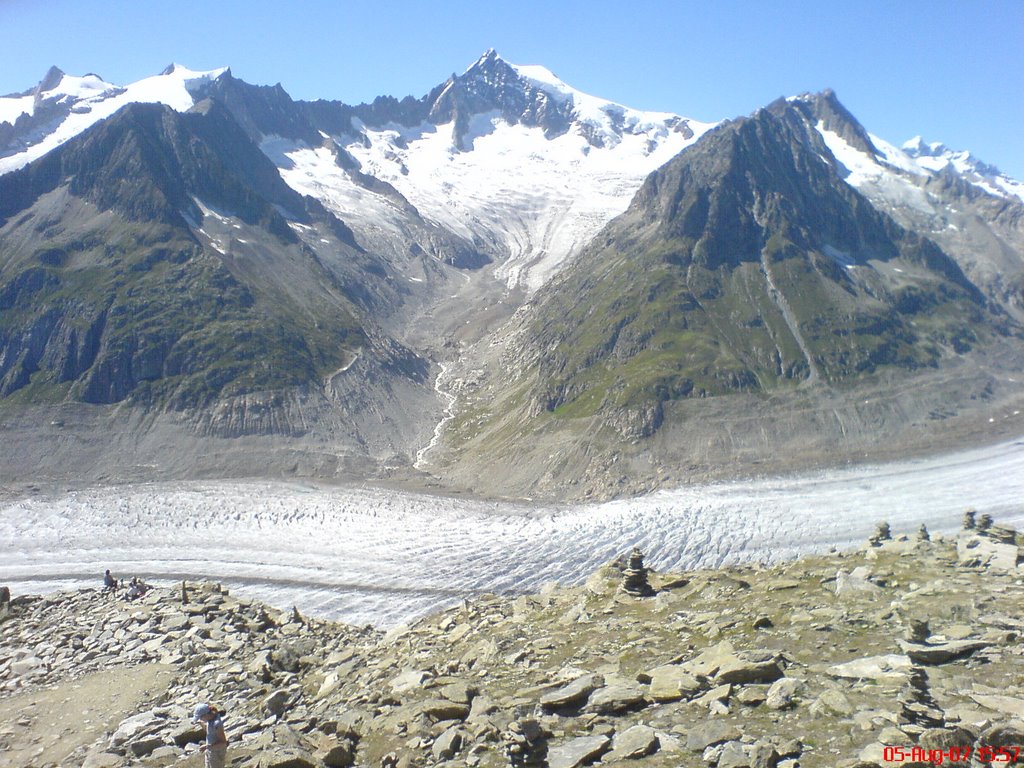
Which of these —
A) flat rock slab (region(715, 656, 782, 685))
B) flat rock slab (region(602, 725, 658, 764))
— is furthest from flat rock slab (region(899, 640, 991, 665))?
flat rock slab (region(602, 725, 658, 764))

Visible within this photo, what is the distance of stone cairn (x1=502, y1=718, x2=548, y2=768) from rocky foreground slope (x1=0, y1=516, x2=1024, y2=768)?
0.16 ft

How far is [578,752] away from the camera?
A: 720 inches

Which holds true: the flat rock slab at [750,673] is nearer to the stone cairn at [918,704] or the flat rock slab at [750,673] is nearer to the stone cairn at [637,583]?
the stone cairn at [918,704]

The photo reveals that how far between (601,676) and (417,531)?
8487 cm

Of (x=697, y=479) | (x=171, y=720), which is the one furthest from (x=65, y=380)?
(x=171, y=720)

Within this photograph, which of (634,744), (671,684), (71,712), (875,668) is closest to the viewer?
(634,744)

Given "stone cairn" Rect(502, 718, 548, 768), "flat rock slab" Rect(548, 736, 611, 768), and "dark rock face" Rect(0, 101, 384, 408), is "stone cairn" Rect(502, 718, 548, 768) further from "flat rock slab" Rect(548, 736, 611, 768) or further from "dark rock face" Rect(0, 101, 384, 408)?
"dark rock face" Rect(0, 101, 384, 408)

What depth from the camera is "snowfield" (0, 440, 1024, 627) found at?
88.6 metres

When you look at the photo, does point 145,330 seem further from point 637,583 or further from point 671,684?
point 671,684

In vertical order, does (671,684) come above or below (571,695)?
above

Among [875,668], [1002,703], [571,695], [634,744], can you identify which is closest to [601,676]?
[571,695]

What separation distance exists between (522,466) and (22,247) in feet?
486

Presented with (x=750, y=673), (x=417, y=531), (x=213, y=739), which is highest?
(x=750, y=673)

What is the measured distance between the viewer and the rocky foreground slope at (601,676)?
58.0 ft
